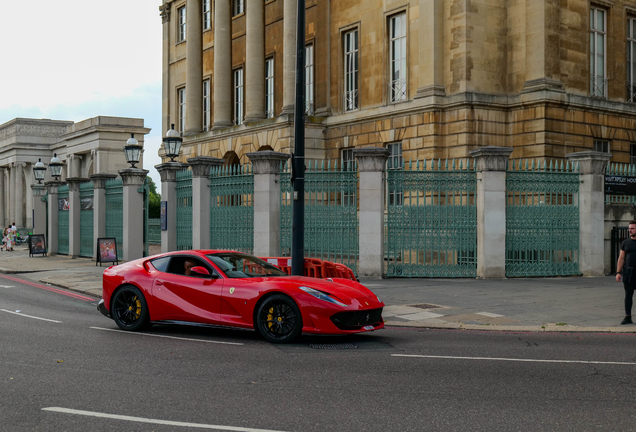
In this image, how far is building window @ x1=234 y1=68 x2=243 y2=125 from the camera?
35.6 m

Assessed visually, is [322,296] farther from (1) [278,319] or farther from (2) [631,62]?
(2) [631,62]

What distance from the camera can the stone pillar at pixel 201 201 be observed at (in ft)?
67.4

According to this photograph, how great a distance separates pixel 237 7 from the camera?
118ft

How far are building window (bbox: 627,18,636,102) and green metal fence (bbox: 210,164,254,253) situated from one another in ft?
54.6

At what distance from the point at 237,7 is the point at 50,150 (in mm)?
42689

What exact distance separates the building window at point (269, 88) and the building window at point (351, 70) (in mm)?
5022

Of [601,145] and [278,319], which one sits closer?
[278,319]

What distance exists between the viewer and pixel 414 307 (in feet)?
43.1

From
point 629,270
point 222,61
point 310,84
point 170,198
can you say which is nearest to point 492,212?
point 629,270

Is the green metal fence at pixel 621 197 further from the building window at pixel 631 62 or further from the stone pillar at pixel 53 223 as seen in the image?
the stone pillar at pixel 53 223

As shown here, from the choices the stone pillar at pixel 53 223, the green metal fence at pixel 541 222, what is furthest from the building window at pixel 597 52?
the stone pillar at pixel 53 223

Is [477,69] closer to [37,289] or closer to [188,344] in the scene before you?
[37,289]

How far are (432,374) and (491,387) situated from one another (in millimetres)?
793

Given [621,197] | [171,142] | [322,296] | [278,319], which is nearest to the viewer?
[322,296]
